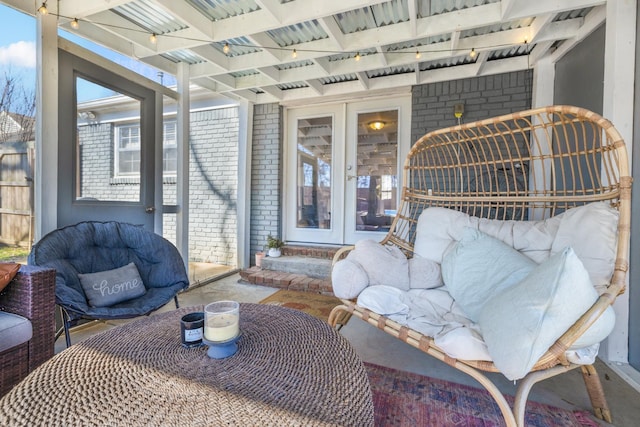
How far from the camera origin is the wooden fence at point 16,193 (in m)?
2.02

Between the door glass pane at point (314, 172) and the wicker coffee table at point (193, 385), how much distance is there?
2930 mm

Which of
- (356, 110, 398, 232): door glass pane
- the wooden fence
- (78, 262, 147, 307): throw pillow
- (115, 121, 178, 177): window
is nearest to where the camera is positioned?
(78, 262, 147, 307): throw pillow

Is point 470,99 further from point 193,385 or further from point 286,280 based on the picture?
point 193,385

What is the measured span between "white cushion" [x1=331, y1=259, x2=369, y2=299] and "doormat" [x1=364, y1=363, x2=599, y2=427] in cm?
49

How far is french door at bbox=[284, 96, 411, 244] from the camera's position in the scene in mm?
3742

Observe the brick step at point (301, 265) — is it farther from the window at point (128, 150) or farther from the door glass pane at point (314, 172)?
the window at point (128, 150)

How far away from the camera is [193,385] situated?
2.82 ft

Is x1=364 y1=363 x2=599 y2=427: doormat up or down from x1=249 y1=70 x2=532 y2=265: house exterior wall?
down

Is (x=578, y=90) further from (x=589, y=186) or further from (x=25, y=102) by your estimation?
(x=25, y=102)

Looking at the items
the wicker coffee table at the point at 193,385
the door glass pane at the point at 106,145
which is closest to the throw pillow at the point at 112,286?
the door glass pane at the point at 106,145

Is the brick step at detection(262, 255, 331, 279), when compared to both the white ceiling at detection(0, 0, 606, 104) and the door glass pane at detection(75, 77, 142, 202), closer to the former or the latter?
the door glass pane at detection(75, 77, 142, 202)

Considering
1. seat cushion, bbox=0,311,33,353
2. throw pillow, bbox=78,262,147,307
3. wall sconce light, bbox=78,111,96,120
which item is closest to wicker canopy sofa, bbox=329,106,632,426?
throw pillow, bbox=78,262,147,307

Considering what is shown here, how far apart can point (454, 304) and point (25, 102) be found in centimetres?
315

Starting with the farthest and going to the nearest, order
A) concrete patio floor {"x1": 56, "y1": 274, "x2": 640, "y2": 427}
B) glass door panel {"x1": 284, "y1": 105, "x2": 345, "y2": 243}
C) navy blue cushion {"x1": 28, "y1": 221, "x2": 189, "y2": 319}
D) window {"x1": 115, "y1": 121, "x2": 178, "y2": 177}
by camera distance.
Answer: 1. glass door panel {"x1": 284, "y1": 105, "x2": 345, "y2": 243}
2. window {"x1": 115, "y1": 121, "x2": 178, "y2": 177}
3. navy blue cushion {"x1": 28, "y1": 221, "x2": 189, "y2": 319}
4. concrete patio floor {"x1": 56, "y1": 274, "x2": 640, "y2": 427}
